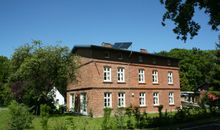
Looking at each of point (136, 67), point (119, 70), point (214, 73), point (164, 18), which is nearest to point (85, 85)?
point (119, 70)

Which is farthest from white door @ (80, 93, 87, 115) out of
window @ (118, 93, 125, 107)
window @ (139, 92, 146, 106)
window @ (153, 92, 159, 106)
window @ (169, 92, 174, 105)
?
window @ (169, 92, 174, 105)

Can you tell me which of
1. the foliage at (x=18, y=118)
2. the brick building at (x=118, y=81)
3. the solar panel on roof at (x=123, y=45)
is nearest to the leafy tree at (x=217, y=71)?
the brick building at (x=118, y=81)

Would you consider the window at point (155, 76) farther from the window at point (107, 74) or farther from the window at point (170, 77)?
the window at point (107, 74)

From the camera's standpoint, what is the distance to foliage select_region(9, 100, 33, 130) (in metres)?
16.1

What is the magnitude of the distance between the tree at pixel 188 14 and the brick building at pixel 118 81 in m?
17.0

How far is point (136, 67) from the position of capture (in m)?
39.7

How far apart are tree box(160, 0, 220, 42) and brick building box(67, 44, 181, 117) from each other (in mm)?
16963

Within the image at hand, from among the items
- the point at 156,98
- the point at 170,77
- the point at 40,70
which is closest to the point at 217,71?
the point at 170,77

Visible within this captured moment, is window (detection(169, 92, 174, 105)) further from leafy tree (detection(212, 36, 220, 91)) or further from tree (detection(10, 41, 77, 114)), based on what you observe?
tree (detection(10, 41, 77, 114))

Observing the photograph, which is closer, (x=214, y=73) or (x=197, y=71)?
(x=214, y=73)

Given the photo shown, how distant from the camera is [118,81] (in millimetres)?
37250

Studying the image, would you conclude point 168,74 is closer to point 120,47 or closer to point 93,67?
point 120,47

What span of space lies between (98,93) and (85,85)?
2.52m

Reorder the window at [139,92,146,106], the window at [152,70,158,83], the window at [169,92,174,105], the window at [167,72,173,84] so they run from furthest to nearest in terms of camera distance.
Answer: the window at [167,72,173,84], the window at [169,92,174,105], the window at [152,70,158,83], the window at [139,92,146,106]
